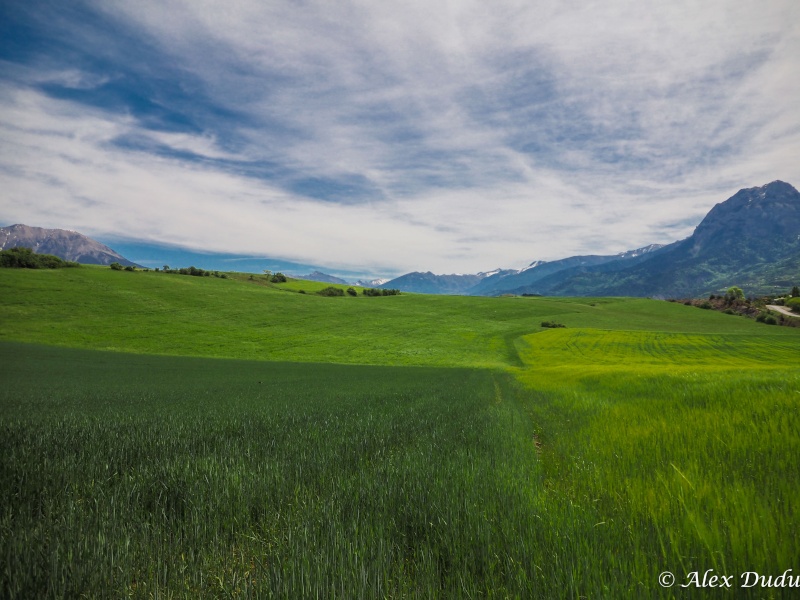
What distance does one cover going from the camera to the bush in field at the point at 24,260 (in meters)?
86.1

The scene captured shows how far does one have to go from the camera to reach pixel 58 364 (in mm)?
35500

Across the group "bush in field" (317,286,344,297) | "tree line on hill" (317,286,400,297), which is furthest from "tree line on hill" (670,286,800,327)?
"bush in field" (317,286,344,297)

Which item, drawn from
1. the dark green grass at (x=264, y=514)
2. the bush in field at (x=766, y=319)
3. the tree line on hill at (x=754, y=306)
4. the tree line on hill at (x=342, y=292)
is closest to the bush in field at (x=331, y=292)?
the tree line on hill at (x=342, y=292)

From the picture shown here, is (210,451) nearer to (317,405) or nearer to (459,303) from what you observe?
(317,405)

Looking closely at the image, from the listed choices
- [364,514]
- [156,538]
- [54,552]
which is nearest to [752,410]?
[364,514]

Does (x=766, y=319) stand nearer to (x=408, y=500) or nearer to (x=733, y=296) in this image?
(x=733, y=296)

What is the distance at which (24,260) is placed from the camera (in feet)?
288

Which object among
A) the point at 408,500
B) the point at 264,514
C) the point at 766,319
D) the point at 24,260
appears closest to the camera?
the point at 264,514

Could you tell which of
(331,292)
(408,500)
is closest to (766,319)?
(331,292)

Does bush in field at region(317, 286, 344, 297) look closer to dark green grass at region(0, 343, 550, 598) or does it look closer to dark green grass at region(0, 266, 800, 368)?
dark green grass at region(0, 266, 800, 368)

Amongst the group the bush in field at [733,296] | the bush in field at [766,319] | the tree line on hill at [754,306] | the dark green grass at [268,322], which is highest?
the bush in field at [733,296]

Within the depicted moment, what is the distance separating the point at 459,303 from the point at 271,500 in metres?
107

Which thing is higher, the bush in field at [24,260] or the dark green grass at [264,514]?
the bush in field at [24,260]

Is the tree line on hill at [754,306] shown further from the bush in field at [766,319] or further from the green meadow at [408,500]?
the green meadow at [408,500]
